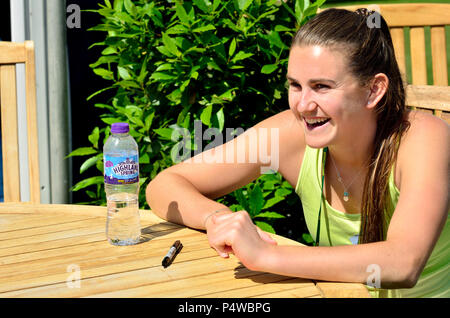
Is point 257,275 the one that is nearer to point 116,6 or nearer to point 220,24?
point 220,24

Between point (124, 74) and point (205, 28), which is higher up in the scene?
point (205, 28)

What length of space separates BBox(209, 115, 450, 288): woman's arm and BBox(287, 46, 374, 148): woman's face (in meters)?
0.23

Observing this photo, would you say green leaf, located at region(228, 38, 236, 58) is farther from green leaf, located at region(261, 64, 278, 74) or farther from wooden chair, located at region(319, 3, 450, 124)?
wooden chair, located at region(319, 3, 450, 124)

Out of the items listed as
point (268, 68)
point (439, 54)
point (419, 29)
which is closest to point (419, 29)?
point (419, 29)

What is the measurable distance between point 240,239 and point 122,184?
0.39 metres

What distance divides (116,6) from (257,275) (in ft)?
6.80

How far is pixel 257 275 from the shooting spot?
1.50m

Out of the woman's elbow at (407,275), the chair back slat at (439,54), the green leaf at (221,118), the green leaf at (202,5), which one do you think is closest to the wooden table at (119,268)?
the woman's elbow at (407,275)

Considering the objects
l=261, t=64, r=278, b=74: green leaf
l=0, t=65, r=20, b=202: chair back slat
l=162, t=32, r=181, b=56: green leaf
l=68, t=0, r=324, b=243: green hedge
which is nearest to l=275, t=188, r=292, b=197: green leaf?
l=68, t=0, r=324, b=243: green hedge

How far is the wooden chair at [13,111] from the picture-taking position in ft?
7.49

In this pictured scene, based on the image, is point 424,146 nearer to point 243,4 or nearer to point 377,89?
point 377,89

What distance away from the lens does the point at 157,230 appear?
1.84 metres

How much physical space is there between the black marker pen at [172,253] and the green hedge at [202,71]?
1166 millimetres

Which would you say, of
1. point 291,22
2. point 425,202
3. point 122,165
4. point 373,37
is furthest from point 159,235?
point 291,22
